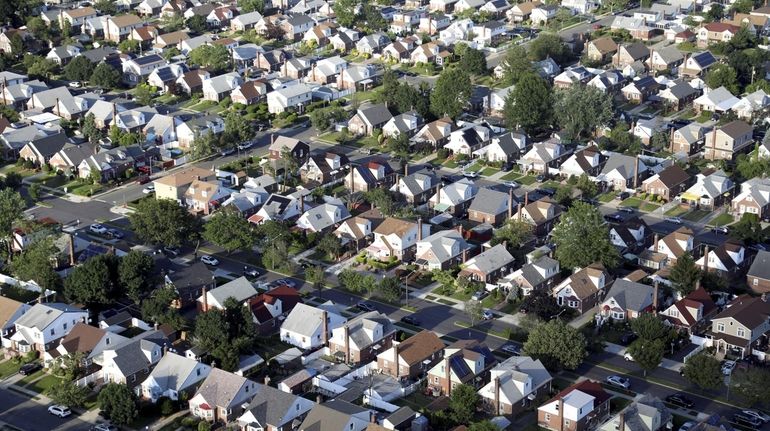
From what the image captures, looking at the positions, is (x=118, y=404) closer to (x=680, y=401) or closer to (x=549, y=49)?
(x=680, y=401)

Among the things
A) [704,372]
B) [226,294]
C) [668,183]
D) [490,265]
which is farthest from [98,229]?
[704,372]

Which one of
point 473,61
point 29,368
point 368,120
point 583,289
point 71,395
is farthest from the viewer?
point 473,61

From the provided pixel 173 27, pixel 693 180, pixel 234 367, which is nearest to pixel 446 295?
pixel 234 367

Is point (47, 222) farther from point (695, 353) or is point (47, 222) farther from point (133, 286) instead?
point (695, 353)

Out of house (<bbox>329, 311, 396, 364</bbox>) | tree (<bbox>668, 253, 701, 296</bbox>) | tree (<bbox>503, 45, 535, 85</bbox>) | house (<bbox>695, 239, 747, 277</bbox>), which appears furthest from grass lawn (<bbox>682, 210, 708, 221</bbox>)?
tree (<bbox>503, 45, 535, 85</bbox>)

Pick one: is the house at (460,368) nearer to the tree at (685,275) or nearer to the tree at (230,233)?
the tree at (685,275)
